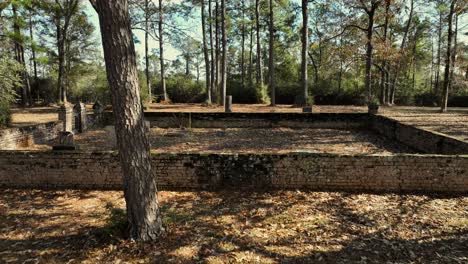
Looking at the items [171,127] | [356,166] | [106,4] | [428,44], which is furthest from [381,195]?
[428,44]

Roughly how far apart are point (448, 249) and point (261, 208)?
8.51 feet

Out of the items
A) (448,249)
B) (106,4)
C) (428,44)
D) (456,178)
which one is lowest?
(448,249)

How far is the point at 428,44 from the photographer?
131 feet

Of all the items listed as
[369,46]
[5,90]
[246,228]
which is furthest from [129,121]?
[369,46]

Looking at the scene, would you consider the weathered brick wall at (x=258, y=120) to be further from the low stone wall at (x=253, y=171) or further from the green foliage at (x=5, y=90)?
the low stone wall at (x=253, y=171)

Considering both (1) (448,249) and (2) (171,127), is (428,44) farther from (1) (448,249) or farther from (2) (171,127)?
(1) (448,249)

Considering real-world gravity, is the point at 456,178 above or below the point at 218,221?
above

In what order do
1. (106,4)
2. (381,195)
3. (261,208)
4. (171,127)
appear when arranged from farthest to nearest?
1. (171,127)
2. (381,195)
3. (261,208)
4. (106,4)

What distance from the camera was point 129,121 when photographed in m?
3.92

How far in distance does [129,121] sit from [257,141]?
7283mm

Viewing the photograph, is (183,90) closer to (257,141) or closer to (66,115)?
(66,115)

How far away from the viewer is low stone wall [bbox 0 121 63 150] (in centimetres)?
909

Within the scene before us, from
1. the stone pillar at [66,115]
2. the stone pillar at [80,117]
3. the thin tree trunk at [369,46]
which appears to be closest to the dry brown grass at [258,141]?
the stone pillar at [80,117]

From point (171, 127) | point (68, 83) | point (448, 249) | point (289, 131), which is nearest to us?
point (448, 249)
